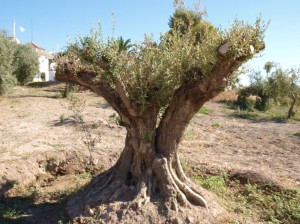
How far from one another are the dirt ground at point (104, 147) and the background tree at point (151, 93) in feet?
7.40

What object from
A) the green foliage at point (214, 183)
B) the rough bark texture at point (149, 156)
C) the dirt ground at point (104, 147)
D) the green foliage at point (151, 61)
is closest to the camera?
the green foliage at point (151, 61)

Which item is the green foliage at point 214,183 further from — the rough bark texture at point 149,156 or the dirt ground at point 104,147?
the rough bark texture at point 149,156

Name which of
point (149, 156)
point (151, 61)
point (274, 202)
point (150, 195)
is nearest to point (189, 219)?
point (150, 195)

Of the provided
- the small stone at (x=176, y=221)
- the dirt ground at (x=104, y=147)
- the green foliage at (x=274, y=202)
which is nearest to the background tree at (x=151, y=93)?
the small stone at (x=176, y=221)

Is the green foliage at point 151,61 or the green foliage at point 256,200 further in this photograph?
the green foliage at point 256,200

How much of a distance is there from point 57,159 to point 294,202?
533cm

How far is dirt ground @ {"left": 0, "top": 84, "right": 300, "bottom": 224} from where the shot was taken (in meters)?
8.42

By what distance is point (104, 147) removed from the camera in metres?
9.93

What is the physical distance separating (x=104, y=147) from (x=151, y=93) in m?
4.36

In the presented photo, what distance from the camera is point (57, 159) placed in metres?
8.68

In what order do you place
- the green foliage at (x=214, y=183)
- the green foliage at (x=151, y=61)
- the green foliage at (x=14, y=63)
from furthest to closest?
1. the green foliage at (x=14, y=63)
2. the green foliage at (x=214, y=183)
3. the green foliage at (x=151, y=61)

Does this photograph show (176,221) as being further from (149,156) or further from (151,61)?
(151,61)

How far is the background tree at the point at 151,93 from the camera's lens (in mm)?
5449

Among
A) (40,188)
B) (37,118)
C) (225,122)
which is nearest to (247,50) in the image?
(40,188)
